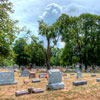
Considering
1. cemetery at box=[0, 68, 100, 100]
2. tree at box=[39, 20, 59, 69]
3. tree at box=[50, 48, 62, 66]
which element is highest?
tree at box=[39, 20, 59, 69]

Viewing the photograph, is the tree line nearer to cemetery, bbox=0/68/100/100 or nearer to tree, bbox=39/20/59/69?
tree, bbox=39/20/59/69

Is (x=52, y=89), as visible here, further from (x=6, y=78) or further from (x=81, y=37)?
(x=81, y=37)

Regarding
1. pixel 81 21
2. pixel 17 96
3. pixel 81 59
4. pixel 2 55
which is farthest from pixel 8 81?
pixel 81 21

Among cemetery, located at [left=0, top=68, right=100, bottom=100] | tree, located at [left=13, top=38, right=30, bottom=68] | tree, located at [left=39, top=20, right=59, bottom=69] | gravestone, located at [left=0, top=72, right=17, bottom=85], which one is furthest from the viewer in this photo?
tree, located at [left=13, top=38, right=30, bottom=68]

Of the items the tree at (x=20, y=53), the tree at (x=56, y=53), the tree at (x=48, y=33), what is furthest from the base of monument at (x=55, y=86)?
the tree at (x=20, y=53)

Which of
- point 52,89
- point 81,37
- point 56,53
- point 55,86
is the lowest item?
point 52,89

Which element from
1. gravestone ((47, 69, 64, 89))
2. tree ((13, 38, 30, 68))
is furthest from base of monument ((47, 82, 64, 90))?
tree ((13, 38, 30, 68))

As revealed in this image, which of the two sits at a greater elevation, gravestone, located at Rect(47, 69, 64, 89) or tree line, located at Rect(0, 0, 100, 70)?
tree line, located at Rect(0, 0, 100, 70)

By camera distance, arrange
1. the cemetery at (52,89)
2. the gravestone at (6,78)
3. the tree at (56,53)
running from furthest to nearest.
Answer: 1. the tree at (56,53)
2. the gravestone at (6,78)
3. the cemetery at (52,89)

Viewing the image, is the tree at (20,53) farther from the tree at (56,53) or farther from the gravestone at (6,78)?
the gravestone at (6,78)

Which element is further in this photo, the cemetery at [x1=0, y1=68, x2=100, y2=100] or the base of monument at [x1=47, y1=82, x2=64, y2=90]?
the base of monument at [x1=47, y1=82, x2=64, y2=90]

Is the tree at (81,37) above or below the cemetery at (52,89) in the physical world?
above

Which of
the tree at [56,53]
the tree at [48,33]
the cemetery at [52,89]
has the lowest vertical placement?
the cemetery at [52,89]

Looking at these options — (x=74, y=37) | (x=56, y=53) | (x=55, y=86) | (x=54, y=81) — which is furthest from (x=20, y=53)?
(x=55, y=86)
